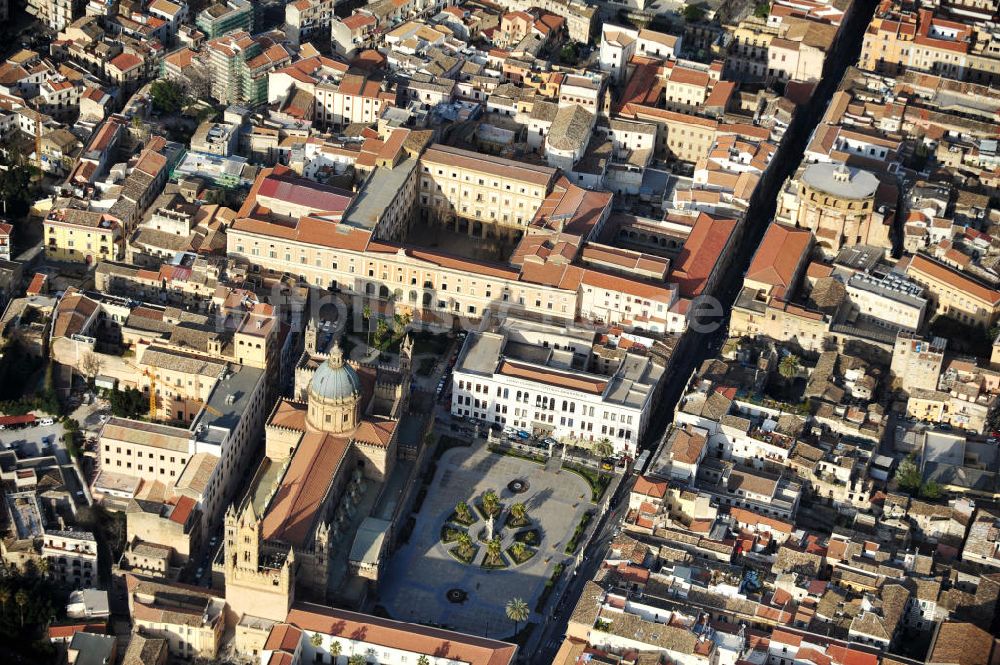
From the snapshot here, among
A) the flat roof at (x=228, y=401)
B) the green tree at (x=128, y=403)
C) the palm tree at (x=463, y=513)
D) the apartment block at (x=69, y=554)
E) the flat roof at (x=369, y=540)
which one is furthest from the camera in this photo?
the green tree at (x=128, y=403)

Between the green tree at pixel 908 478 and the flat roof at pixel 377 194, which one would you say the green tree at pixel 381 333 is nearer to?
the flat roof at pixel 377 194

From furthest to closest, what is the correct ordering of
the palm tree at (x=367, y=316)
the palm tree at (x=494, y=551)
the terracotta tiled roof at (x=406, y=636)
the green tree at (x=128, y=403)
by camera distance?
the palm tree at (x=367, y=316), the green tree at (x=128, y=403), the palm tree at (x=494, y=551), the terracotta tiled roof at (x=406, y=636)

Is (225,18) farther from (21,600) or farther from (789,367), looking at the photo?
(21,600)

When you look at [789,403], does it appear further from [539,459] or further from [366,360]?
[366,360]

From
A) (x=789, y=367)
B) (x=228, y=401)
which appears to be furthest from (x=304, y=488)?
(x=789, y=367)

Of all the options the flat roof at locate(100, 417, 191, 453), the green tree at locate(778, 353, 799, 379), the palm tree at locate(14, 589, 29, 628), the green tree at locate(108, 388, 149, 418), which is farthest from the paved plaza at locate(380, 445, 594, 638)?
the palm tree at locate(14, 589, 29, 628)

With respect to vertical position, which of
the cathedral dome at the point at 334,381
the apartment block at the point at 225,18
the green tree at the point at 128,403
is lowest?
the green tree at the point at 128,403

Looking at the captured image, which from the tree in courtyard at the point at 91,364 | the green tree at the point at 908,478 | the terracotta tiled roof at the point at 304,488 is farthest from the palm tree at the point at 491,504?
the tree in courtyard at the point at 91,364
